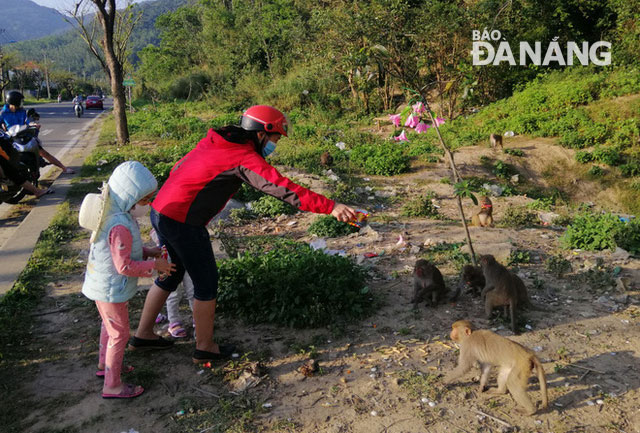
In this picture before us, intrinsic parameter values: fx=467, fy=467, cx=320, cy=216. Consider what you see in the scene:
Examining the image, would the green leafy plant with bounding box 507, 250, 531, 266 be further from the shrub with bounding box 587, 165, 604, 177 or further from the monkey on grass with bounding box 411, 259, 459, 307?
the shrub with bounding box 587, 165, 604, 177

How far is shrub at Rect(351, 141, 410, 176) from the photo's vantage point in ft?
32.6

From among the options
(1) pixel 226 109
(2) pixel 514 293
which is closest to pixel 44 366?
(2) pixel 514 293

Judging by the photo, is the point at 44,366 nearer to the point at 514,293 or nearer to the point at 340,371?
the point at 340,371

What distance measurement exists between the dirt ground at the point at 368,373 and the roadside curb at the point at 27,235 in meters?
0.70

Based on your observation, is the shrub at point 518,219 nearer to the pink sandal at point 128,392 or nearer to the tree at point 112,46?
the pink sandal at point 128,392

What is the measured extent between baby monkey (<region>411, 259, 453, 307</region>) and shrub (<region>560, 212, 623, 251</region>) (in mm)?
2333

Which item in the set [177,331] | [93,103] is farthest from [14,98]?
[93,103]

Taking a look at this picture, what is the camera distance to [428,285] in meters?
4.21

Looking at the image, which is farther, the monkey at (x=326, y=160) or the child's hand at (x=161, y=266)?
the monkey at (x=326, y=160)

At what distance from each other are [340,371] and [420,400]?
62 centimetres

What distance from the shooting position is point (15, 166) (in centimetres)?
740

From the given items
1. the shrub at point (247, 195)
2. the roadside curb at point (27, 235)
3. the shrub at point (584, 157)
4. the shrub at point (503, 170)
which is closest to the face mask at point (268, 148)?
the roadside curb at point (27, 235)

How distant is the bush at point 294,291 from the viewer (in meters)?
4.00

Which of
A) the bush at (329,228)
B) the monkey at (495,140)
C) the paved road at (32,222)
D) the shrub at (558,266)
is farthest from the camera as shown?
the monkey at (495,140)
